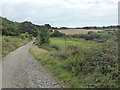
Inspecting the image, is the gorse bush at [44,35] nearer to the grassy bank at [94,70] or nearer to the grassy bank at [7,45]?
the grassy bank at [7,45]

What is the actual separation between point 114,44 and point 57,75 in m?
4.20

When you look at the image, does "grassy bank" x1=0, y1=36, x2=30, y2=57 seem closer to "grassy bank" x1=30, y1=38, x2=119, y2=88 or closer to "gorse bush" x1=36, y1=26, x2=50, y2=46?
"gorse bush" x1=36, y1=26, x2=50, y2=46

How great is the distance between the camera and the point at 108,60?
9188mm

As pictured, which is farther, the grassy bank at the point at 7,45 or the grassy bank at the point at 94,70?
the grassy bank at the point at 7,45

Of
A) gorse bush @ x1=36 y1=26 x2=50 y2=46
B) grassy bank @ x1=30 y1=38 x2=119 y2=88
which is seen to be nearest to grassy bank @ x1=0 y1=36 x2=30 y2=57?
gorse bush @ x1=36 y1=26 x2=50 y2=46

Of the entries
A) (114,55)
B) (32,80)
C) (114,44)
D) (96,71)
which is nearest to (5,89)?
(32,80)

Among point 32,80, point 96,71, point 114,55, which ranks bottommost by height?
point 32,80

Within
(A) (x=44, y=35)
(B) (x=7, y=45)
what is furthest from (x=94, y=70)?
(A) (x=44, y=35)

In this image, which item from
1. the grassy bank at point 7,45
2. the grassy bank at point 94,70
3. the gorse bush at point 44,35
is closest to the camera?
the grassy bank at point 94,70

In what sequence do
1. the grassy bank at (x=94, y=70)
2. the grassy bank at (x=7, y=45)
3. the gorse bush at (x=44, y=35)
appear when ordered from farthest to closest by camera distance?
the gorse bush at (x=44, y=35)
the grassy bank at (x=7, y=45)
the grassy bank at (x=94, y=70)

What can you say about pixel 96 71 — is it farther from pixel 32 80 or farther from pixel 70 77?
pixel 32 80

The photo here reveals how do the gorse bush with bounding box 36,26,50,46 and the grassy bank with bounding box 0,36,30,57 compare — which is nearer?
the grassy bank with bounding box 0,36,30,57

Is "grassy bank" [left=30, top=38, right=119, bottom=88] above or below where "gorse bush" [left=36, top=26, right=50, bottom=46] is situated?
below

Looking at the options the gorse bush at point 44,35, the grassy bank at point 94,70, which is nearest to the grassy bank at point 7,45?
the gorse bush at point 44,35
